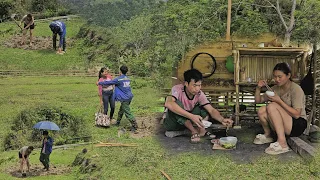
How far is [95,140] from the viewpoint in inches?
213

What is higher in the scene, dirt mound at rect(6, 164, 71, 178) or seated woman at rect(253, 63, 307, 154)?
seated woman at rect(253, 63, 307, 154)

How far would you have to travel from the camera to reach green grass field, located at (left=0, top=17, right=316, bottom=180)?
3.53m

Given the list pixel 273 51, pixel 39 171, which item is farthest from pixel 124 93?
pixel 273 51

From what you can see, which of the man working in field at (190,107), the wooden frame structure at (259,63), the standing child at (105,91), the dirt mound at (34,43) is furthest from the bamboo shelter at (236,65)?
the dirt mound at (34,43)

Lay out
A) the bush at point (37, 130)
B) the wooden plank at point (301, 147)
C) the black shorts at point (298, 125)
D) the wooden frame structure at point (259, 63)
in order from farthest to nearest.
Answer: the bush at point (37, 130) → the wooden frame structure at point (259, 63) → the black shorts at point (298, 125) → the wooden plank at point (301, 147)

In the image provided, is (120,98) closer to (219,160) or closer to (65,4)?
(219,160)

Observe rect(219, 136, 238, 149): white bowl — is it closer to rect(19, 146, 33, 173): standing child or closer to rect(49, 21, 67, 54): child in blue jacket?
rect(19, 146, 33, 173): standing child

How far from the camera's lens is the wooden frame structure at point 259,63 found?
4.75 m

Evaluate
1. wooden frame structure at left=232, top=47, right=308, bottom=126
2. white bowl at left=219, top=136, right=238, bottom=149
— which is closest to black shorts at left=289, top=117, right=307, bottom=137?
white bowl at left=219, top=136, right=238, bottom=149

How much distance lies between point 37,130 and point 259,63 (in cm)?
370

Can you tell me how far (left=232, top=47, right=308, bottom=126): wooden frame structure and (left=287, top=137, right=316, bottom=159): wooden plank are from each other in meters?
0.86

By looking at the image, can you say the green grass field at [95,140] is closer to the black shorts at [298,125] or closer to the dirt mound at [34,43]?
the dirt mound at [34,43]

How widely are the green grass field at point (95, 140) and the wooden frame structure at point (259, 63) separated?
1119 millimetres

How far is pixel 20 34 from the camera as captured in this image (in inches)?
386
